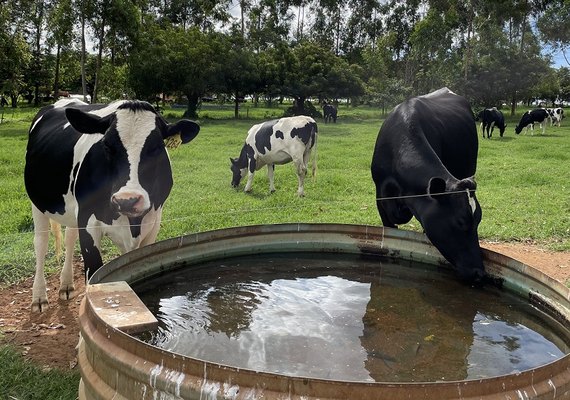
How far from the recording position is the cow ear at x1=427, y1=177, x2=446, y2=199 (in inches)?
144

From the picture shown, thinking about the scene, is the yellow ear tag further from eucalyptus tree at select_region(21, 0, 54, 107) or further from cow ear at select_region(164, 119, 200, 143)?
eucalyptus tree at select_region(21, 0, 54, 107)

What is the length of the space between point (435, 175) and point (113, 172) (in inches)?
87.2

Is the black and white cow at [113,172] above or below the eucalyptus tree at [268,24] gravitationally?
below

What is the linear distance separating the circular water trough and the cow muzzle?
25 centimetres

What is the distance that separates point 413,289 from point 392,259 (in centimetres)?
42

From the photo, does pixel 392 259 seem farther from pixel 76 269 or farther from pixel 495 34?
pixel 495 34

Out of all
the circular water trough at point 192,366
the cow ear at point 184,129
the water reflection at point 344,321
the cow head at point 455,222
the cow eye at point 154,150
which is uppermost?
the cow ear at point 184,129

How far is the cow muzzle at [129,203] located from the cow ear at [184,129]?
0.71 meters

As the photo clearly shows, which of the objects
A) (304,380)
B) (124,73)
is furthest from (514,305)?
(124,73)

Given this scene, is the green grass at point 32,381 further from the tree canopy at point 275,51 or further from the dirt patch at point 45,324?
the tree canopy at point 275,51

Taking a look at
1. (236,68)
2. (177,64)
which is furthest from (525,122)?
(177,64)

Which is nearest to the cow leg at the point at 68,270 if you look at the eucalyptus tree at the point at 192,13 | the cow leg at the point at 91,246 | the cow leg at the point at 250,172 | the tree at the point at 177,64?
the cow leg at the point at 91,246

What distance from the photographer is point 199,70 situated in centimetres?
2731

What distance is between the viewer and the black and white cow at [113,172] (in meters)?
3.39
